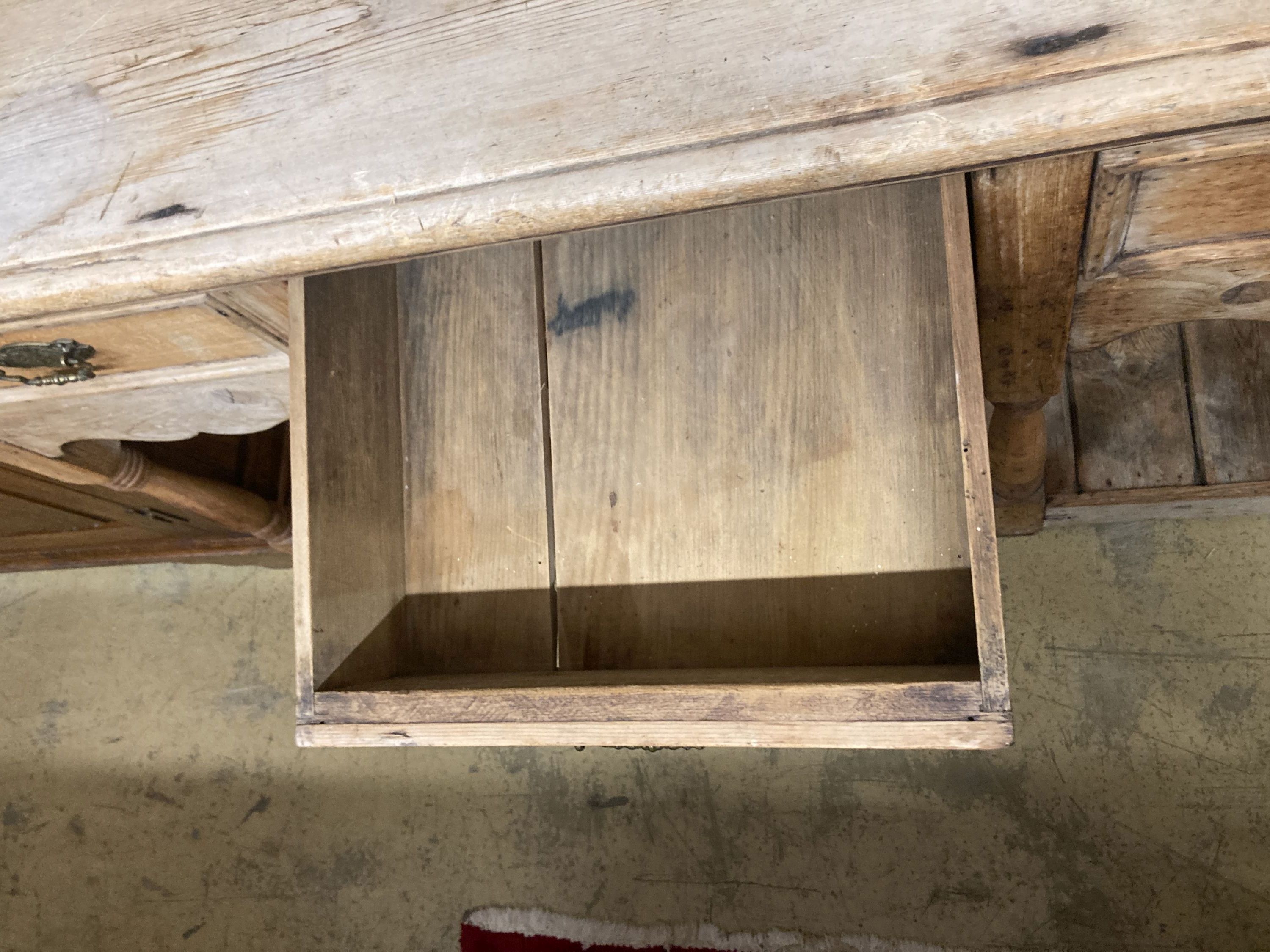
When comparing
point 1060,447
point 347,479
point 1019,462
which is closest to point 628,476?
point 347,479

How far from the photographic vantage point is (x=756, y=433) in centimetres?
110

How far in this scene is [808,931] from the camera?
90.8 inches

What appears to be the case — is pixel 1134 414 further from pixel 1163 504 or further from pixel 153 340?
pixel 153 340

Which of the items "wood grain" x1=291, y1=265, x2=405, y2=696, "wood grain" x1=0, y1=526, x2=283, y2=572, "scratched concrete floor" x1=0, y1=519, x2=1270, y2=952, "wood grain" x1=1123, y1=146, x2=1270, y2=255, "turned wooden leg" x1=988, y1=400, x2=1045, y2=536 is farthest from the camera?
"wood grain" x1=0, y1=526, x2=283, y2=572

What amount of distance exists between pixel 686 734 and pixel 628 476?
39cm

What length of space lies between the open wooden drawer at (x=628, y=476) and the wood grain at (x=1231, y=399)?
120 cm

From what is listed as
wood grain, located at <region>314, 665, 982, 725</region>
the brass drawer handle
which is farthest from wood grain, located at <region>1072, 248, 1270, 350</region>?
the brass drawer handle

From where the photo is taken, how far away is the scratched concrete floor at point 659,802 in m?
2.20

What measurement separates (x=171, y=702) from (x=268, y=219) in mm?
2691

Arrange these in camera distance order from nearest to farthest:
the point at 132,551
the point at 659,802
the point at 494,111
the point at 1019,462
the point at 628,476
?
1. the point at 494,111
2. the point at 628,476
3. the point at 1019,462
4. the point at 659,802
5. the point at 132,551

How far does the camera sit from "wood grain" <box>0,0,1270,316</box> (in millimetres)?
596

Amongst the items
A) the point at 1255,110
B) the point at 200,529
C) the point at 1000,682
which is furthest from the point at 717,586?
the point at 200,529

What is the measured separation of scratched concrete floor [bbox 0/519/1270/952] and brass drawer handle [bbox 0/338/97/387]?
1830mm

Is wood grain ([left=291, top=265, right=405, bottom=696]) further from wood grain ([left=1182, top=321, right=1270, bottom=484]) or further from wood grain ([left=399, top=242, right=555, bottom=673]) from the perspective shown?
wood grain ([left=1182, top=321, right=1270, bottom=484])
